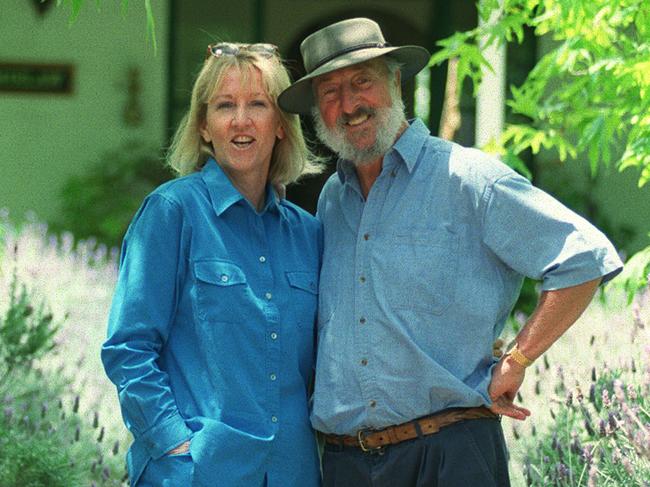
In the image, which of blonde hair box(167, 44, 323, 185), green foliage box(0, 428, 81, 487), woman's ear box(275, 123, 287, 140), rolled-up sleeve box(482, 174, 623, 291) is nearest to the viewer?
rolled-up sleeve box(482, 174, 623, 291)

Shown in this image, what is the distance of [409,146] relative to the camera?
3.50 meters

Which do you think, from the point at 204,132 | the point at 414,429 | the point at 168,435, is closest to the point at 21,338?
the point at 204,132

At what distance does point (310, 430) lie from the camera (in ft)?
11.4

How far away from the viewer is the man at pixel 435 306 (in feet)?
10.8

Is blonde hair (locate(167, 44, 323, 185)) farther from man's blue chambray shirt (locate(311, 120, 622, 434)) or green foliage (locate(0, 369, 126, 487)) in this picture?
green foliage (locate(0, 369, 126, 487))

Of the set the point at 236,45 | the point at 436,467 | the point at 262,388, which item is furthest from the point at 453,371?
the point at 236,45

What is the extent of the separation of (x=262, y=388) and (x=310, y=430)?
0.73ft

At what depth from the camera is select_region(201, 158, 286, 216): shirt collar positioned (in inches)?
135

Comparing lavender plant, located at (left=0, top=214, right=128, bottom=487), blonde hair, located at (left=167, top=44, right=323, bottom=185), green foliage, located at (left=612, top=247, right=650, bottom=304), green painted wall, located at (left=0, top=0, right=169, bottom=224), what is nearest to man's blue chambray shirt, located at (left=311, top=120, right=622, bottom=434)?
blonde hair, located at (left=167, top=44, right=323, bottom=185)

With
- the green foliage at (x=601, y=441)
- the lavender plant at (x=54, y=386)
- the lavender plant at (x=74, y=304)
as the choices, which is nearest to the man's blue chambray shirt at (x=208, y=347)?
the green foliage at (x=601, y=441)

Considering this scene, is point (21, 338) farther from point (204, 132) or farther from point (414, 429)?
point (414, 429)

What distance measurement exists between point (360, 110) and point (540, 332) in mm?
825

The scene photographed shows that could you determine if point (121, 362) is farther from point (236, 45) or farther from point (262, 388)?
point (236, 45)

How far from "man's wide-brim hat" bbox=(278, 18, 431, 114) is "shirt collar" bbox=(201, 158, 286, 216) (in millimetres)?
273
